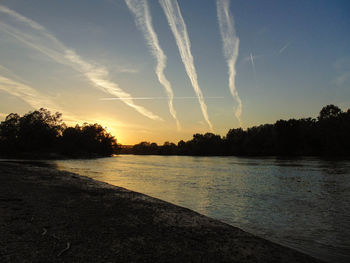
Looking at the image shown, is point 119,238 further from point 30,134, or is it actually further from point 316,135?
point 316,135

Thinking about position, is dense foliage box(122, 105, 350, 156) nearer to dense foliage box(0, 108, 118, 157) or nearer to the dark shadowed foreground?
dense foliage box(0, 108, 118, 157)

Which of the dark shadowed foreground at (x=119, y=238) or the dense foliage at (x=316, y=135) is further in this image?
the dense foliage at (x=316, y=135)

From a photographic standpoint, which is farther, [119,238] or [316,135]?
[316,135]

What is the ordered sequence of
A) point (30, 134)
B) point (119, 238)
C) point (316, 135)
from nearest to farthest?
point (119, 238) < point (30, 134) < point (316, 135)

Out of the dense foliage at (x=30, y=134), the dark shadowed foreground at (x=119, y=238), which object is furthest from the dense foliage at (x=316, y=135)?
the dark shadowed foreground at (x=119, y=238)

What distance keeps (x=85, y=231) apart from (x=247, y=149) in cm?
18625

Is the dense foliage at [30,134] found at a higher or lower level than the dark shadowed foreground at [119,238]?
higher

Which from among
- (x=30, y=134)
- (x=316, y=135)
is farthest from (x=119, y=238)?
(x=316, y=135)

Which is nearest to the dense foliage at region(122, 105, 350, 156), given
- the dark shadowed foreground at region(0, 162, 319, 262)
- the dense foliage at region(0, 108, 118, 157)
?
the dense foliage at region(0, 108, 118, 157)

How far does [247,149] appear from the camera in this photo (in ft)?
607

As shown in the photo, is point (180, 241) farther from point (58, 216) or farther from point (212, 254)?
point (58, 216)

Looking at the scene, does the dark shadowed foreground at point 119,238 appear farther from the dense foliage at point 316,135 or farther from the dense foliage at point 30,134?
the dense foliage at point 316,135

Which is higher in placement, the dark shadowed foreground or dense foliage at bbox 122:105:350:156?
dense foliage at bbox 122:105:350:156

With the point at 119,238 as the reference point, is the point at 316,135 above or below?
above
